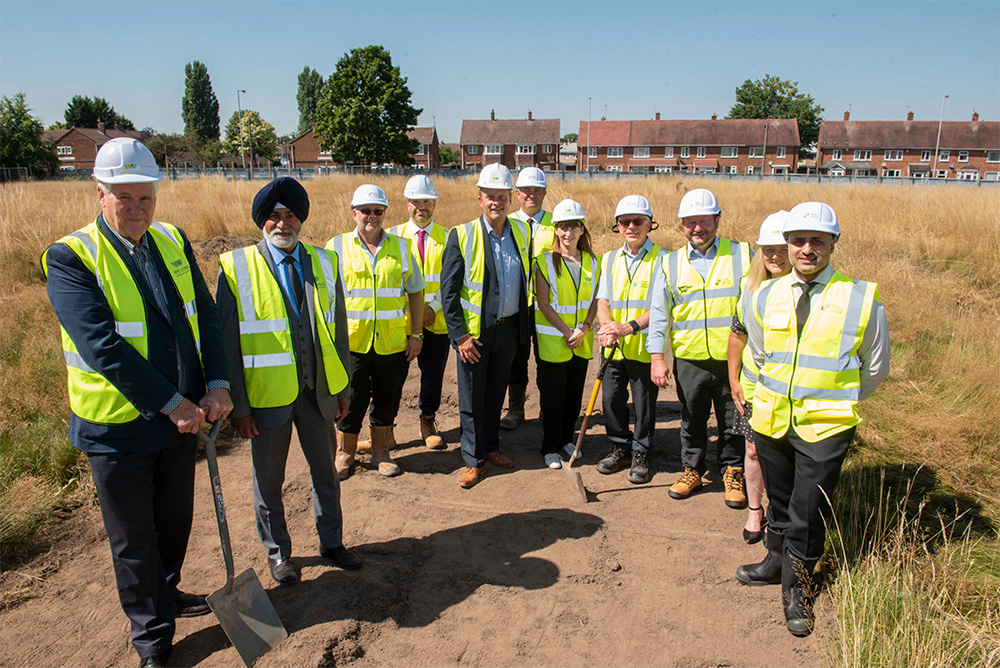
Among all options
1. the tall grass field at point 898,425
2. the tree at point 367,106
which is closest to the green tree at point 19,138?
the tree at point 367,106

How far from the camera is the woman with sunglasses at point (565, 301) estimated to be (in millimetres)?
4621

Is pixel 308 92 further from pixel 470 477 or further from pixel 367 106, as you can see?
pixel 470 477

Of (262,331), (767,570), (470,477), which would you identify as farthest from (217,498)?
(767,570)

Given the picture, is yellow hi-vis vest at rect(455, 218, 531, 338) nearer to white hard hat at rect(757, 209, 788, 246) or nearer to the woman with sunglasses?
the woman with sunglasses

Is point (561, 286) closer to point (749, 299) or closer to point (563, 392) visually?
point (563, 392)

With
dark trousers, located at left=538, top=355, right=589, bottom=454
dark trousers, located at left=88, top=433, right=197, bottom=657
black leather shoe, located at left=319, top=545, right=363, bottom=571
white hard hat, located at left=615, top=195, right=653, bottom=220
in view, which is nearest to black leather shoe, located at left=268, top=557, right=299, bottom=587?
black leather shoe, located at left=319, top=545, right=363, bottom=571

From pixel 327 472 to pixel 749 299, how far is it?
102 inches

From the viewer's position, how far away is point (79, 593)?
11.2 ft

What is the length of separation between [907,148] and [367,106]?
4749cm

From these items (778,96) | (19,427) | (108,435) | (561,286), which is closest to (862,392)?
(561,286)

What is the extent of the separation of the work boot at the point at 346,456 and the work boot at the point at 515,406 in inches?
61.5

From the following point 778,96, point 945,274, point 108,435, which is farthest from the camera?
point 778,96

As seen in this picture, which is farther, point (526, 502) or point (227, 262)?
point (526, 502)

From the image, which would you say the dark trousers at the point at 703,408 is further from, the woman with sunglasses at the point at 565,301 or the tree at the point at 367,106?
the tree at the point at 367,106
